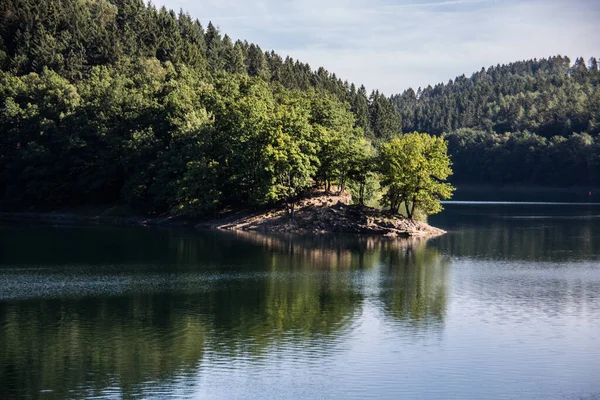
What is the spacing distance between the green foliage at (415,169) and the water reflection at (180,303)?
859 cm

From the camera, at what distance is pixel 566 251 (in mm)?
76000

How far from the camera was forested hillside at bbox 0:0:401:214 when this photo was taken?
316 ft

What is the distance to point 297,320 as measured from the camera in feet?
145

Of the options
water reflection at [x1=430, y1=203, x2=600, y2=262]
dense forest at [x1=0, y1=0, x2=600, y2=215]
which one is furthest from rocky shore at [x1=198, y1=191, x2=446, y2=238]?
water reflection at [x1=430, y1=203, x2=600, y2=262]

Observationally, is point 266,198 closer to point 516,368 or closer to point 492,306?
point 492,306

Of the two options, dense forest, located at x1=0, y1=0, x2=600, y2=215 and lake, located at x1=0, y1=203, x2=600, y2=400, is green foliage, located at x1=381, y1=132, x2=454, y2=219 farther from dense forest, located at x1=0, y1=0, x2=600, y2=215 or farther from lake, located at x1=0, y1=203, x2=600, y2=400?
lake, located at x1=0, y1=203, x2=600, y2=400

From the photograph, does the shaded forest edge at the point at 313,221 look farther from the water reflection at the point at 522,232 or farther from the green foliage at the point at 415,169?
the water reflection at the point at 522,232

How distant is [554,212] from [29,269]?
91781 millimetres

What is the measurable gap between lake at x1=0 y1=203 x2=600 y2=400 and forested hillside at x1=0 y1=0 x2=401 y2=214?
59.7 feet

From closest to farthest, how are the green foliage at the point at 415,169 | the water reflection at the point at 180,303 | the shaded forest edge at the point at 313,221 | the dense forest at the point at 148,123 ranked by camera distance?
the water reflection at the point at 180,303
the green foliage at the point at 415,169
the shaded forest edge at the point at 313,221
the dense forest at the point at 148,123

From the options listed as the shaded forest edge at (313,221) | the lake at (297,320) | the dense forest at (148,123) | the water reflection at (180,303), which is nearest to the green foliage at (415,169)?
the shaded forest edge at (313,221)

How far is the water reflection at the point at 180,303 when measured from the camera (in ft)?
113

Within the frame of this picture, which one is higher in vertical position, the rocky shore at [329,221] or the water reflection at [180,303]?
the rocky shore at [329,221]

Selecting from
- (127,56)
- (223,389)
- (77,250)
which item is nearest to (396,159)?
(77,250)
